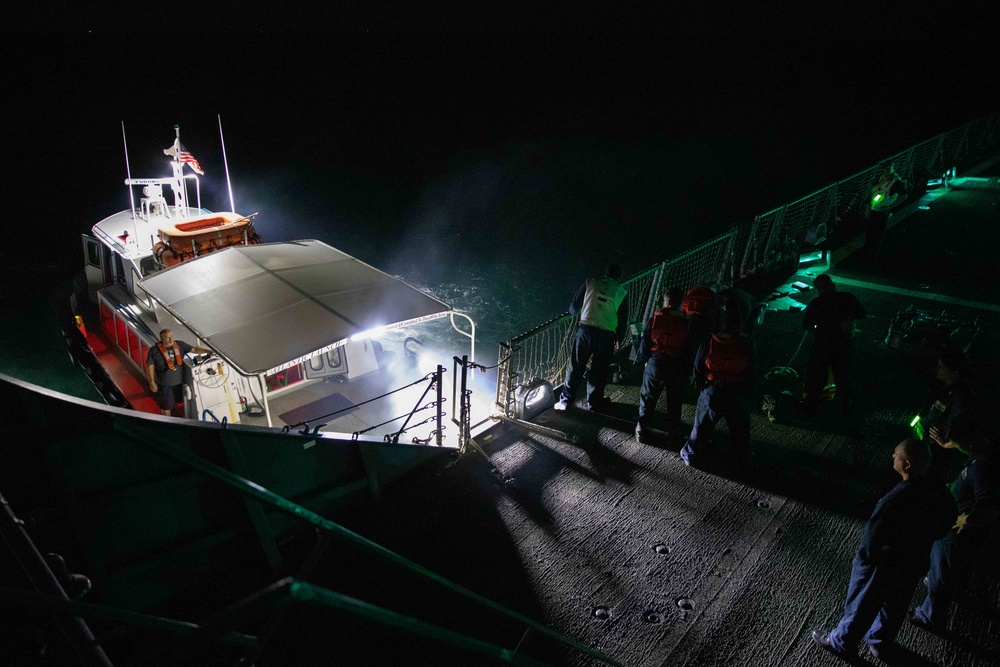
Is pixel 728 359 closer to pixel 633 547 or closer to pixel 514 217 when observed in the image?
pixel 633 547

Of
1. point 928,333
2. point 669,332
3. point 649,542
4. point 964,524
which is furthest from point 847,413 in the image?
point 649,542

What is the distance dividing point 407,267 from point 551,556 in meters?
23.1

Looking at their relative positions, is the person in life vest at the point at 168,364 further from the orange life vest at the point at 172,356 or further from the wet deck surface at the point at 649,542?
the wet deck surface at the point at 649,542

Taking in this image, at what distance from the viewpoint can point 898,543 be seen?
13.5 ft

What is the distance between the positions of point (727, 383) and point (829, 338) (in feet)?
6.19

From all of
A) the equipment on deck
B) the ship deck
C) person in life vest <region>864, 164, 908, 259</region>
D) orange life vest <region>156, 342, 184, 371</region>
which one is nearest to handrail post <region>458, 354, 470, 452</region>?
the ship deck

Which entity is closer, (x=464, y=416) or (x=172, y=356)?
(x=464, y=416)

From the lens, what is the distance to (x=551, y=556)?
220 inches

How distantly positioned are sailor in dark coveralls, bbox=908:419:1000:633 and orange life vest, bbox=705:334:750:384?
1.73 m

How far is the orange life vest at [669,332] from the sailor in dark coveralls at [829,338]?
1.79 m

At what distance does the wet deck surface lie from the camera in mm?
4801

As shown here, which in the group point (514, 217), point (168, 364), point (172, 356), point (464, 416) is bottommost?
point (514, 217)

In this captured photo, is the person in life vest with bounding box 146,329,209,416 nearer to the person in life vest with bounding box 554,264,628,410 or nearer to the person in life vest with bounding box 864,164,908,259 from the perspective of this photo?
the person in life vest with bounding box 554,264,628,410

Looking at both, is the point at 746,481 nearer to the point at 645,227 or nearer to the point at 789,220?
the point at 789,220
